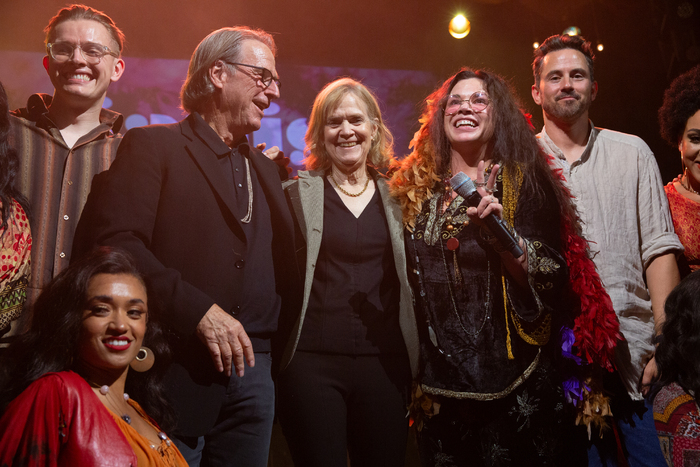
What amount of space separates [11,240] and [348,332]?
1.12 metres

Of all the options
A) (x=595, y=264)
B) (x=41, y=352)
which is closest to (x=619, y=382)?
(x=595, y=264)

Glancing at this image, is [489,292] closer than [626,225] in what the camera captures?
Yes

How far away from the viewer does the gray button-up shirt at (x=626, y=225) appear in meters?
2.22

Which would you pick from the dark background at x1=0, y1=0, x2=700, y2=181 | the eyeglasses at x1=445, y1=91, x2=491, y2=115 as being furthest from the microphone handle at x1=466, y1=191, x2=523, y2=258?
the dark background at x1=0, y1=0, x2=700, y2=181

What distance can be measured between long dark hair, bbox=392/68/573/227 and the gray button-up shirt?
213mm

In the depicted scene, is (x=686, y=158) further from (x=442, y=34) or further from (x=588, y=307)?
(x=442, y=34)

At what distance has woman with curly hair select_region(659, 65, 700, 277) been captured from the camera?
8.56ft

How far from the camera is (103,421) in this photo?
1372 millimetres

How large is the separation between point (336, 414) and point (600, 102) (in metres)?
3.54

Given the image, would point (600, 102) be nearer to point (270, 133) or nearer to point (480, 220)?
point (270, 133)

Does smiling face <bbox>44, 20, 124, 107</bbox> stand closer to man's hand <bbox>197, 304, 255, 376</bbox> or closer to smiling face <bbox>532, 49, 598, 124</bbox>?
man's hand <bbox>197, 304, 255, 376</bbox>

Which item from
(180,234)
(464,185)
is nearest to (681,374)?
(464,185)

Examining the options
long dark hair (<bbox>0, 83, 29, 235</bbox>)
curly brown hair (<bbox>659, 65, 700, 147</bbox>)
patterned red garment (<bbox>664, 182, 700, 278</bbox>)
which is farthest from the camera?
curly brown hair (<bbox>659, 65, 700, 147</bbox>)

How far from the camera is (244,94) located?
2.12m
